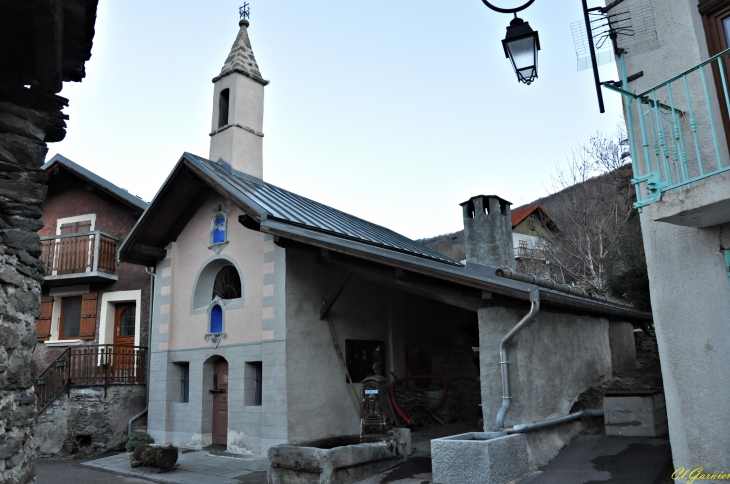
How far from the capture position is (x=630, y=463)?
6691 millimetres

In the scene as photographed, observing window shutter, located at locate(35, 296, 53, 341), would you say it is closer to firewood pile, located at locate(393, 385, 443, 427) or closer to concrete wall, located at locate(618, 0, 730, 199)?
firewood pile, located at locate(393, 385, 443, 427)

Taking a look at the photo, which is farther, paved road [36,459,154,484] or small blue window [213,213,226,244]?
small blue window [213,213,226,244]

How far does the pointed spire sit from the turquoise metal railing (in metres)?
11.2

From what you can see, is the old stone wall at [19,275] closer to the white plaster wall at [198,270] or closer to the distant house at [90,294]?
the white plaster wall at [198,270]

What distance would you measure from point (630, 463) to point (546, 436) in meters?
1.21

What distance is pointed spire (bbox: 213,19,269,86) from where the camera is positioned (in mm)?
14586

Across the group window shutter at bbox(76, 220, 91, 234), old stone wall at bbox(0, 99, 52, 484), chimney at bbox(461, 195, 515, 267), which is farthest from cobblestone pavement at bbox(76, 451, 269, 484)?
window shutter at bbox(76, 220, 91, 234)

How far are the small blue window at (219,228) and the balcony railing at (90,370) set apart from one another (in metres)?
3.56

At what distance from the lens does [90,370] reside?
509 inches

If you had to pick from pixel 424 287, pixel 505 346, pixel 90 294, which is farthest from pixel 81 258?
pixel 505 346

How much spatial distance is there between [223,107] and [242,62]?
1.24 meters

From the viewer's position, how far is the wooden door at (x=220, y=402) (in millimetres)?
11773

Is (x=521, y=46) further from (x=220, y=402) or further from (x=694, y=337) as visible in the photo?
(x=220, y=402)

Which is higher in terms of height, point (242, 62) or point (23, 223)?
point (242, 62)
